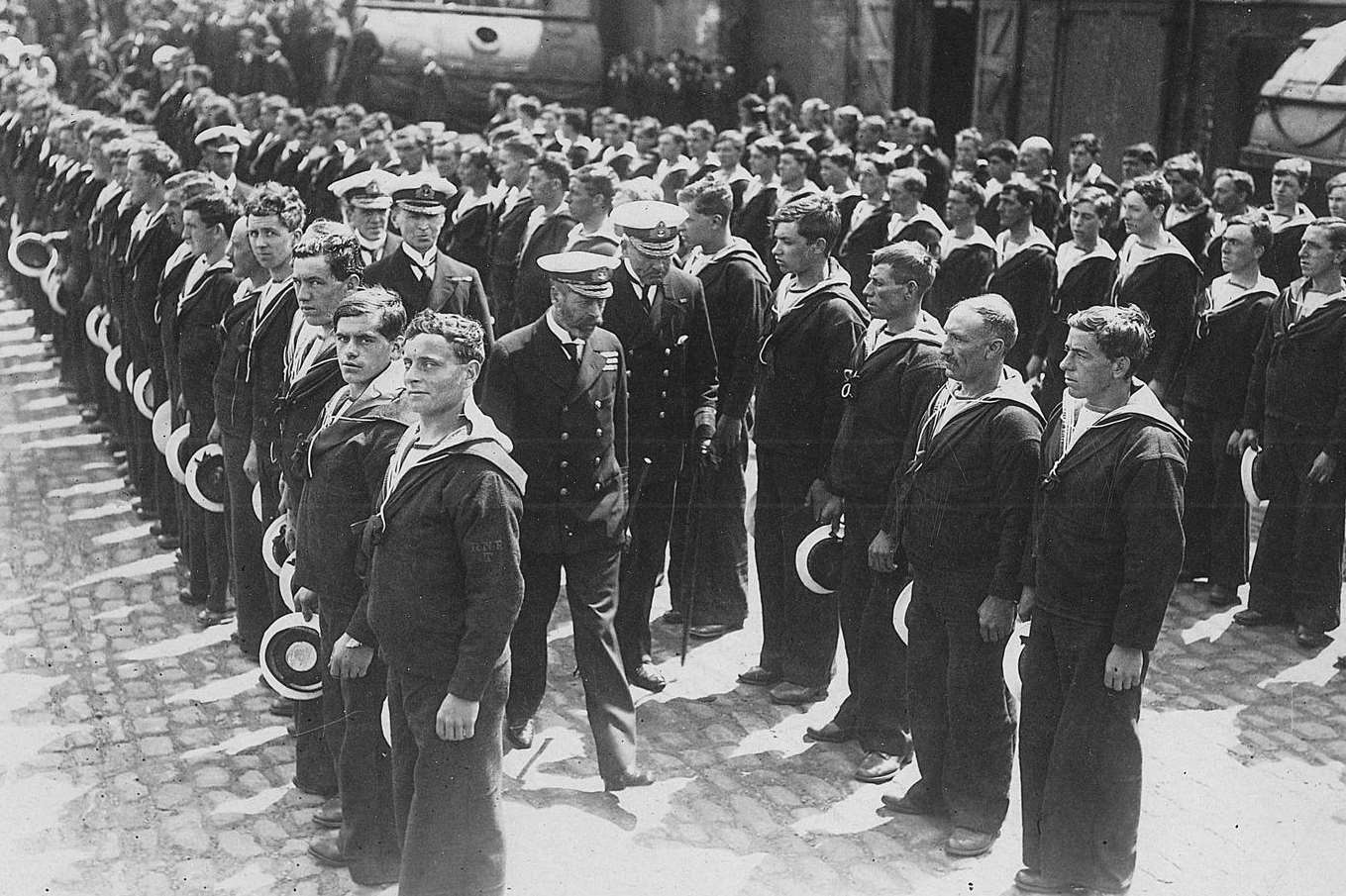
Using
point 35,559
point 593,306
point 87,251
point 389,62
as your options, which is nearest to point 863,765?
point 593,306

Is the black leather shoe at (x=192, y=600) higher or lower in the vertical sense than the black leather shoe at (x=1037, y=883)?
lower

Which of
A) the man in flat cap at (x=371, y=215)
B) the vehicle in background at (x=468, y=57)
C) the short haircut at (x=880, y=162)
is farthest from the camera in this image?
the vehicle in background at (x=468, y=57)

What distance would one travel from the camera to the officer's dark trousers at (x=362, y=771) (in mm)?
5250

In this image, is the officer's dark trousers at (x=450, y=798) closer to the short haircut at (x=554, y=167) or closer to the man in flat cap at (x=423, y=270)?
the man in flat cap at (x=423, y=270)

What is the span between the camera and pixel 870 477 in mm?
6352

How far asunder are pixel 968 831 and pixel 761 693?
5.60 feet

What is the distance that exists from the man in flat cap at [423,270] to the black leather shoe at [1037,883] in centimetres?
356

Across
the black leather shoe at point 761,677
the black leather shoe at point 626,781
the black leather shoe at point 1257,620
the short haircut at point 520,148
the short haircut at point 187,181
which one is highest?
the short haircut at point 187,181

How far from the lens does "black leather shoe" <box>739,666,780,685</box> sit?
7324 mm

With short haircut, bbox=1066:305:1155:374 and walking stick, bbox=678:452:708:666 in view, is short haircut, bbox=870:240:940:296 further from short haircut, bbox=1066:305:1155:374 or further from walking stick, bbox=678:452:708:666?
walking stick, bbox=678:452:708:666

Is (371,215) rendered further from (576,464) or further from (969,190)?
(969,190)

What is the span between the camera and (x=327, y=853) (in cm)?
559

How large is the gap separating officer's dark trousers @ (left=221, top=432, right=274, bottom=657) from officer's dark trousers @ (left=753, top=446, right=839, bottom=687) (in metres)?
2.28

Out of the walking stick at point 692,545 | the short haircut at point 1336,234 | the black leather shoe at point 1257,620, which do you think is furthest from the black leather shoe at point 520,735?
the short haircut at point 1336,234
